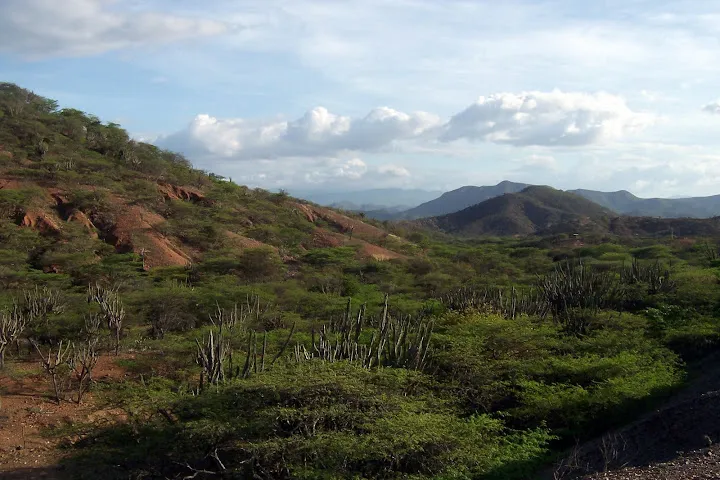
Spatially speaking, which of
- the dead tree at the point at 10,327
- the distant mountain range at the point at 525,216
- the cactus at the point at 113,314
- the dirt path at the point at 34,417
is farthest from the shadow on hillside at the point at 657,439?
the distant mountain range at the point at 525,216

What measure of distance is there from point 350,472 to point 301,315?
1492cm

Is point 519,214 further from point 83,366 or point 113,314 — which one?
point 83,366

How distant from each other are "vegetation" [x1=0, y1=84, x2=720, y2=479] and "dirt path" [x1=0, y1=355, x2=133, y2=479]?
342mm

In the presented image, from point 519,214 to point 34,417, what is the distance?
113225 mm

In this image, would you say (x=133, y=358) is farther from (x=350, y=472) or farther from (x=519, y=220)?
(x=519, y=220)

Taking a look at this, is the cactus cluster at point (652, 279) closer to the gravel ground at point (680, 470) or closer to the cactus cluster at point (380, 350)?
the cactus cluster at point (380, 350)

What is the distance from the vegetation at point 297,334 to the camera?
1139 centimetres

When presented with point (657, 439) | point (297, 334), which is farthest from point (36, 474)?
point (657, 439)

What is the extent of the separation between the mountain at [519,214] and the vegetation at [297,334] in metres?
67.6

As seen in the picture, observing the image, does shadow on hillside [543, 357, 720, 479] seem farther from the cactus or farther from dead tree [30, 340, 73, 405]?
the cactus

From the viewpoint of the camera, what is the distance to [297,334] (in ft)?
68.3

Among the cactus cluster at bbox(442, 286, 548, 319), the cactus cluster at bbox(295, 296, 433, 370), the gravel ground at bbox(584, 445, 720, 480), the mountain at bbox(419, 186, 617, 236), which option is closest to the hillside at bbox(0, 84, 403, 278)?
the cactus cluster at bbox(442, 286, 548, 319)

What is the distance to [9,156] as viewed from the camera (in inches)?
1658

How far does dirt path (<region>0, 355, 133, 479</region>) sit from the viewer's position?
13.4 metres
